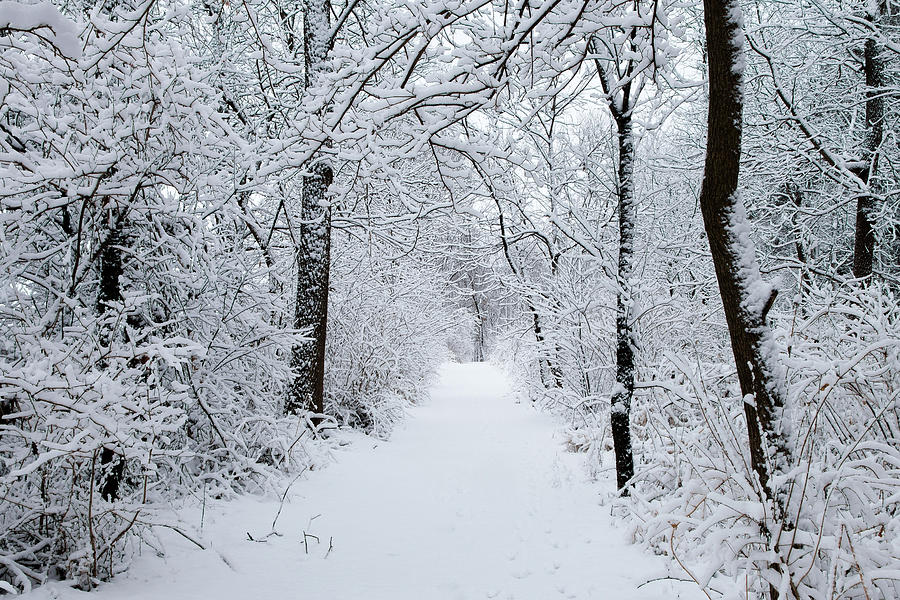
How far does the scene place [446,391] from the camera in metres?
16.4

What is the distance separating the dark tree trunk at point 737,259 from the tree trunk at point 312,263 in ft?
15.9

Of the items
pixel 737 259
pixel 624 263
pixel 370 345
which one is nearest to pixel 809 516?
pixel 737 259

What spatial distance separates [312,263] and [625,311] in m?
3.75

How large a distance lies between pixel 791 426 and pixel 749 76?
23.8 ft

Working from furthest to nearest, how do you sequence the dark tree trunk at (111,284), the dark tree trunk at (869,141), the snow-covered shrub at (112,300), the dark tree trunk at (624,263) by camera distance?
the dark tree trunk at (869,141) < the dark tree trunk at (624,263) < the dark tree trunk at (111,284) < the snow-covered shrub at (112,300)

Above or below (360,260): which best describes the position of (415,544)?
below

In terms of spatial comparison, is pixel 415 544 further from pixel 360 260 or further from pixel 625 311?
pixel 360 260

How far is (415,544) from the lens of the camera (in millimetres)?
4160

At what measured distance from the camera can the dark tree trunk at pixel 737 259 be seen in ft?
7.55

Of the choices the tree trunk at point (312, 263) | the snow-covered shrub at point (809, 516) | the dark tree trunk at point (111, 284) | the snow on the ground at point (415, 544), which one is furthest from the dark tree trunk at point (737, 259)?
the tree trunk at point (312, 263)

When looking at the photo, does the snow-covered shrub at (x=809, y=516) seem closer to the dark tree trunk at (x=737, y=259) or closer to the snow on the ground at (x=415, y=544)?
the dark tree trunk at (x=737, y=259)

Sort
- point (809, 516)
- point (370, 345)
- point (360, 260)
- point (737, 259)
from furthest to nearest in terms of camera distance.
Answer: point (370, 345) < point (360, 260) < point (737, 259) < point (809, 516)

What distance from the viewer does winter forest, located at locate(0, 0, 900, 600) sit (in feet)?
7.70

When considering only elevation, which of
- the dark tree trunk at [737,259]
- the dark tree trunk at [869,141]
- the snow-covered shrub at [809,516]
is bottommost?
the snow-covered shrub at [809,516]
